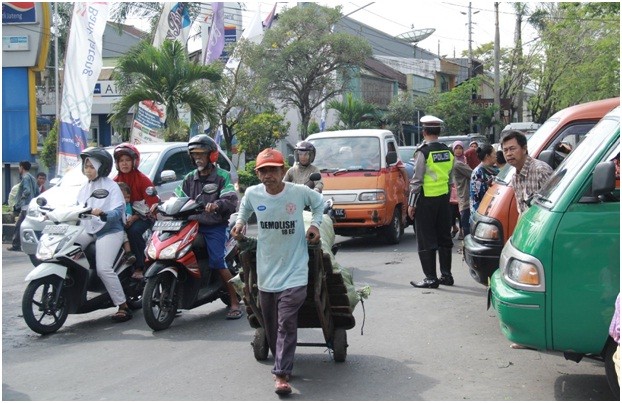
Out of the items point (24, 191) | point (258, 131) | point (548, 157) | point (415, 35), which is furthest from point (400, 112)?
point (548, 157)

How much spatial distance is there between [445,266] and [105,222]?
3991 millimetres

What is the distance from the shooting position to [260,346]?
6469 millimetres

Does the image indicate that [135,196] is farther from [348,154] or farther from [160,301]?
[348,154]

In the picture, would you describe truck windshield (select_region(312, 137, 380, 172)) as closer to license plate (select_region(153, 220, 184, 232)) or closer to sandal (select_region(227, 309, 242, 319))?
sandal (select_region(227, 309, 242, 319))

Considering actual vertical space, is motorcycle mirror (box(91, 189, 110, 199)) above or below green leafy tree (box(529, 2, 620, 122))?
below

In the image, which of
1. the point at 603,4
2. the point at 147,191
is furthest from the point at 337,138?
the point at 603,4

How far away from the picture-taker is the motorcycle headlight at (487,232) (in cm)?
816

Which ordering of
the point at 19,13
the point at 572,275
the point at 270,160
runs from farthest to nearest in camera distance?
the point at 19,13, the point at 270,160, the point at 572,275

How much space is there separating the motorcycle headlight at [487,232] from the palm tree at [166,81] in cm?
1287

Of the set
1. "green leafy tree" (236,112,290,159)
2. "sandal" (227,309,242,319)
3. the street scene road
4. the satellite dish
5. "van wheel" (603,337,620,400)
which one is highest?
the satellite dish

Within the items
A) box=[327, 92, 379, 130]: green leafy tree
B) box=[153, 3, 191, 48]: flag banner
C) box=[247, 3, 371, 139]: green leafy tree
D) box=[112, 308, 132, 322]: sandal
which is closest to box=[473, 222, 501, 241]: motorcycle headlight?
box=[112, 308, 132, 322]: sandal

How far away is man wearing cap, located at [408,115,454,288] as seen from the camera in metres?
9.48

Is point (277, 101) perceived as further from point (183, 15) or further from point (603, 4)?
point (603, 4)

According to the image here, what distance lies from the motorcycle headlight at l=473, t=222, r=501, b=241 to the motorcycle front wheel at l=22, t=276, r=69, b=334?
13.2 ft
